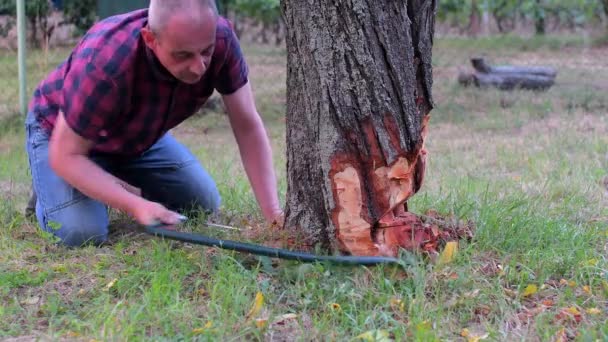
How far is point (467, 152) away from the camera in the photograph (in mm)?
6375

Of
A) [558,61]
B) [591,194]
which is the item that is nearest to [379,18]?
[591,194]

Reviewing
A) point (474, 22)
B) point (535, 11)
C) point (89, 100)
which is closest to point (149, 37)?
point (89, 100)

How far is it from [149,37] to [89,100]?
0.36 metres

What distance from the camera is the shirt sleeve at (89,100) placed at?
9.62 feet

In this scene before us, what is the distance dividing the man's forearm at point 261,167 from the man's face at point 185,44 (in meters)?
0.61

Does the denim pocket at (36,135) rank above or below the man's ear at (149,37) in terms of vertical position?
below

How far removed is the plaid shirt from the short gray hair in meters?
0.26

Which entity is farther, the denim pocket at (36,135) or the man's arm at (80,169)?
the denim pocket at (36,135)

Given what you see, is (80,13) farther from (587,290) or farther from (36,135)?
(587,290)

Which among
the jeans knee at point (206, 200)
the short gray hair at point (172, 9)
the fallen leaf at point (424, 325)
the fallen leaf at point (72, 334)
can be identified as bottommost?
the jeans knee at point (206, 200)

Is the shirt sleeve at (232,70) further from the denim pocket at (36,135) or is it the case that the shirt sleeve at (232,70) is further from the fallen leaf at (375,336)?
the fallen leaf at (375,336)

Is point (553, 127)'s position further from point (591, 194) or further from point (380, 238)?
point (380, 238)

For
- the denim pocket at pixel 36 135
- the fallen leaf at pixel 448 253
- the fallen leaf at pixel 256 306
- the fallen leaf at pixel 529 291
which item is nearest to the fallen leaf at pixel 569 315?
the fallen leaf at pixel 529 291

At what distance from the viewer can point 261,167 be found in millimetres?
3400
